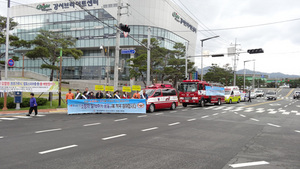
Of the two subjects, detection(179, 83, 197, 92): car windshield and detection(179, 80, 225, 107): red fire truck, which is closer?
detection(179, 80, 225, 107): red fire truck

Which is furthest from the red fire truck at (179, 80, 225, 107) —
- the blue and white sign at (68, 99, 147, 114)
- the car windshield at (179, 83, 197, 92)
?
the blue and white sign at (68, 99, 147, 114)

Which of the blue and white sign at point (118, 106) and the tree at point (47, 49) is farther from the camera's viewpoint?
the tree at point (47, 49)

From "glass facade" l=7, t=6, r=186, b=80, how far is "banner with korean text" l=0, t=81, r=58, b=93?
A: 109 feet

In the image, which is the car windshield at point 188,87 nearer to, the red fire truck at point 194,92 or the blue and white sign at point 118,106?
the red fire truck at point 194,92

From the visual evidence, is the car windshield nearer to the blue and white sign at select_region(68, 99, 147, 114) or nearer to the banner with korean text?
the blue and white sign at select_region(68, 99, 147, 114)

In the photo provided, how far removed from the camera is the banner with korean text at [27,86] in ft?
55.8

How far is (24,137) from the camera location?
8352 mm

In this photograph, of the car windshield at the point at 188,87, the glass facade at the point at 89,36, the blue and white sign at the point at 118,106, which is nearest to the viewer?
the blue and white sign at the point at 118,106

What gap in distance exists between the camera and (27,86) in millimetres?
17594

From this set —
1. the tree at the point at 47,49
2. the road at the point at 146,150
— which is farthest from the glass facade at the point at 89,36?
the road at the point at 146,150

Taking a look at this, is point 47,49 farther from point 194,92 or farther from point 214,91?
point 214,91

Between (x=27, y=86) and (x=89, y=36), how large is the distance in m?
39.7

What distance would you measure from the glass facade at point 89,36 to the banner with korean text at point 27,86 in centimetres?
3308

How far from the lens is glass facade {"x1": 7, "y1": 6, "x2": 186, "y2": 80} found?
5228cm
